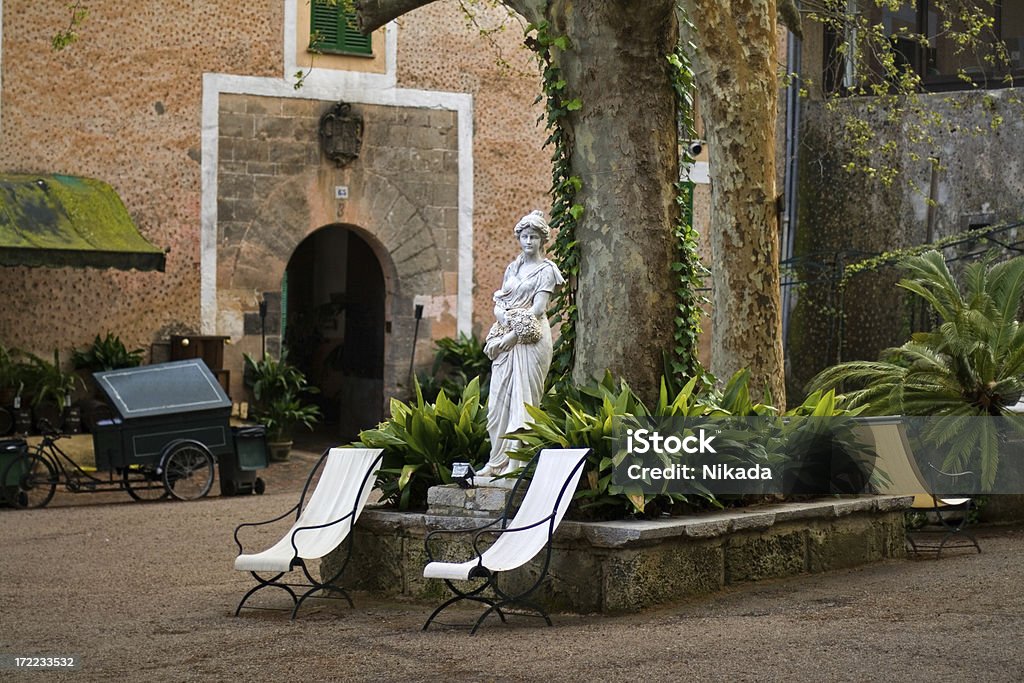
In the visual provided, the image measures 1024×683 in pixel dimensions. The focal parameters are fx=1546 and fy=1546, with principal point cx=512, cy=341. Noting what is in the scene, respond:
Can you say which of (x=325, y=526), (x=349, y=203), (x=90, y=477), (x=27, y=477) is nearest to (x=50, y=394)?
(x=90, y=477)

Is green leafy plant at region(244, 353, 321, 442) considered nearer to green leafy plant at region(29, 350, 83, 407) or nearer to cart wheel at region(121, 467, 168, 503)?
green leafy plant at region(29, 350, 83, 407)

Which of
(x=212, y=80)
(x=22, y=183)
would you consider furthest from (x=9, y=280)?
(x=212, y=80)

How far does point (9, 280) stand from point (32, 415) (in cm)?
194

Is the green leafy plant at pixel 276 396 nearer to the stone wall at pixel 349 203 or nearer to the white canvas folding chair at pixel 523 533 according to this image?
the stone wall at pixel 349 203

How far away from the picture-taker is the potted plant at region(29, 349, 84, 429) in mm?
17094

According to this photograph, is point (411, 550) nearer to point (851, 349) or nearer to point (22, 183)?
point (22, 183)

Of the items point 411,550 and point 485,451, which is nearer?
point 411,550

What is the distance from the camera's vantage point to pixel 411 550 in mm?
9406

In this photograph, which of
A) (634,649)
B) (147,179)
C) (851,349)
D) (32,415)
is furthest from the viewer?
(851,349)

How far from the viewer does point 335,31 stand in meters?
20.4

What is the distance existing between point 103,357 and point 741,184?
8.92 metres

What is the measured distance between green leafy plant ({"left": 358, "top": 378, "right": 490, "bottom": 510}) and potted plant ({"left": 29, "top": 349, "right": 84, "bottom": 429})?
7940 millimetres

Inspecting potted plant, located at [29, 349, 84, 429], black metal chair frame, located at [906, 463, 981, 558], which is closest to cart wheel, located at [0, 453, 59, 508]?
potted plant, located at [29, 349, 84, 429]

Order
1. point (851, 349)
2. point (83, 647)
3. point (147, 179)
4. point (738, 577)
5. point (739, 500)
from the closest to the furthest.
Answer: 1. point (83, 647)
2. point (738, 577)
3. point (739, 500)
4. point (147, 179)
5. point (851, 349)
